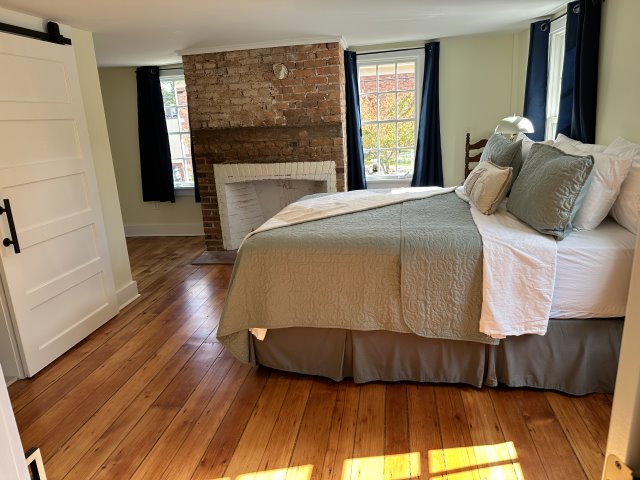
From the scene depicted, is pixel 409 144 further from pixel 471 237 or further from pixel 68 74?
pixel 68 74

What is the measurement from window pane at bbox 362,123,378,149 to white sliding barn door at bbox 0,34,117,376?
10.1 feet

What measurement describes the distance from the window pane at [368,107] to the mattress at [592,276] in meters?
3.42

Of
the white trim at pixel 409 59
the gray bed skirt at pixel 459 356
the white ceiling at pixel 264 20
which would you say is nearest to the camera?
the gray bed skirt at pixel 459 356

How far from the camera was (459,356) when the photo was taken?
2291 mm

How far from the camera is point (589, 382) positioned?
2.18m

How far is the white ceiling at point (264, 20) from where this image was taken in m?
2.84

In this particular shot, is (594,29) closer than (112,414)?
No

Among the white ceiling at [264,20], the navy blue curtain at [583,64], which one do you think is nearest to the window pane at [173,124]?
the white ceiling at [264,20]

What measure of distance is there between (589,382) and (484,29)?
347 cm

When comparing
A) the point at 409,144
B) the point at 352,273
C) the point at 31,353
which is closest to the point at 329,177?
the point at 409,144

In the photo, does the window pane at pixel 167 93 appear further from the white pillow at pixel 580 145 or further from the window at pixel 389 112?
the white pillow at pixel 580 145

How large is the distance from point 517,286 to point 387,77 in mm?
3609

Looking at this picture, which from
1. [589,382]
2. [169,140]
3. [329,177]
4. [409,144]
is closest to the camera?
[589,382]

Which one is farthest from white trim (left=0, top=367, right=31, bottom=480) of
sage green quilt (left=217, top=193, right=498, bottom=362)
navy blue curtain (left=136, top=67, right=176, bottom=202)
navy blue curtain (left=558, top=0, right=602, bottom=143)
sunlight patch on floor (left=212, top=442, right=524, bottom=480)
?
navy blue curtain (left=136, top=67, right=176, bottom=202)
